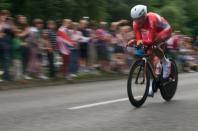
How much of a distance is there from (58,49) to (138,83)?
7014mm

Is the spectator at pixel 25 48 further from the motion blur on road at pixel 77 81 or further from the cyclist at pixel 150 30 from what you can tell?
the cyclist at pixel 150 30

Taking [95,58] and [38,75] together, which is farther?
[95,58]

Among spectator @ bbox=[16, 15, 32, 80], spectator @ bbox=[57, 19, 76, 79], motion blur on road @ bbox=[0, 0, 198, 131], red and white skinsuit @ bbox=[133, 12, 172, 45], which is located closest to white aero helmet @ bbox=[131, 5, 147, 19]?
red and white skinsuit @ bbox=[133, 12, 172, 45]

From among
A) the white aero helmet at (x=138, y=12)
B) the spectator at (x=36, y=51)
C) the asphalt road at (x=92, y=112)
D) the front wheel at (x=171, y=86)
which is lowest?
the asphalt road at (x=92, y=112)

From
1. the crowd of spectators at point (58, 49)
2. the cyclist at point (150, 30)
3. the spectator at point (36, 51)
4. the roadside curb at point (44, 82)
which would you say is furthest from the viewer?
the spectator at point (36, 51)

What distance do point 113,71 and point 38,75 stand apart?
4090 millimetres

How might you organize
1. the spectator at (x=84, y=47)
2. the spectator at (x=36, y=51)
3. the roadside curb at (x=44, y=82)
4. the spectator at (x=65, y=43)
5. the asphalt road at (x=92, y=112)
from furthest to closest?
the spectator at (x=84, y=47) < the spectator at (x=65, y=43) < the spectator at (x=36, y=51) < the roadside curb at (x=44, y=82) < the asphalt road at (x=92, y=112)

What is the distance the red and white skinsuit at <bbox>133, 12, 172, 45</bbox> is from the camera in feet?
34.0

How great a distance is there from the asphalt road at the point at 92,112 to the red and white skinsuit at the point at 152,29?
1191 mm

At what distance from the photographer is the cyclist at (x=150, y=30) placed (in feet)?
33.4

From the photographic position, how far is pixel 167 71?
36.5 ft

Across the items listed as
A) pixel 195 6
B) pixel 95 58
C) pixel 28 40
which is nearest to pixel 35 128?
pixel 28 40

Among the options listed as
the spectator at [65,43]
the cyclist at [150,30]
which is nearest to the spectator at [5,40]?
the spectator at [65,43]

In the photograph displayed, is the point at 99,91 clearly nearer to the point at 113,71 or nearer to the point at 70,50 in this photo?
the point at 70,50
